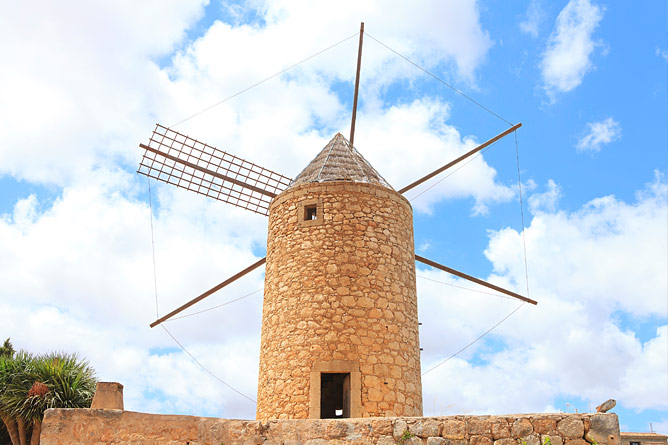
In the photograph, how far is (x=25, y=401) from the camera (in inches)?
450

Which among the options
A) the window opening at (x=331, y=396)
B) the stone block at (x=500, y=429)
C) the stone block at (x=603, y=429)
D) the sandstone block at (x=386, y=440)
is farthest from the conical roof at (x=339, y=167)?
the stone block at (x=603, y=429)

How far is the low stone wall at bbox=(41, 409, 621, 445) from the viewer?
18.3 feet

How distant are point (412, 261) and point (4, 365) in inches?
319

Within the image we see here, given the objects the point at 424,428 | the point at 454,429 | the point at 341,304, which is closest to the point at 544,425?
the point at 454,429

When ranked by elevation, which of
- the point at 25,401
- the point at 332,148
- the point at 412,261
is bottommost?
the point at 25,401

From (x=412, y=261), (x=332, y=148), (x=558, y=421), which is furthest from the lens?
(x=332, y=148)

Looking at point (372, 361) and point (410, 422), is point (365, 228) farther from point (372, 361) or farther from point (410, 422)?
point (410, 422)

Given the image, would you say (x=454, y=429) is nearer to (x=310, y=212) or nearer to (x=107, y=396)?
(x=107, y=396)

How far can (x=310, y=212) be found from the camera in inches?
386

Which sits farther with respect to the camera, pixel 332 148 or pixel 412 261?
pixel 332 148

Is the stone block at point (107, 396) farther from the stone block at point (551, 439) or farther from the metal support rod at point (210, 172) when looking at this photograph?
the metal support rod at point (210, 172)

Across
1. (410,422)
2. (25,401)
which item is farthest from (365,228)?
(25,401)

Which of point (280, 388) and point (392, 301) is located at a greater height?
point (392, 301)

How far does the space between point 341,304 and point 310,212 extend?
1.69 meters
